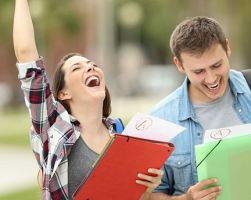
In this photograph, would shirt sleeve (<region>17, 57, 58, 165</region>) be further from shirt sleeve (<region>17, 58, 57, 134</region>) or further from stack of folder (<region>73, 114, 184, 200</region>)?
stack of folder (<region>73, 114, 184, 200</region>)

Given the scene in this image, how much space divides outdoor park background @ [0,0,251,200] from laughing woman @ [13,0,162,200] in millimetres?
5982

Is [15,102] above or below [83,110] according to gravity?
below

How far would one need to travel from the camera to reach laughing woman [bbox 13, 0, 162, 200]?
11.0 feet

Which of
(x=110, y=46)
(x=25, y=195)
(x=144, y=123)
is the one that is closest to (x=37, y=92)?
(x=144, y=123)

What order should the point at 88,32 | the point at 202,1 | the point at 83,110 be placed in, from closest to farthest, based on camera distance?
1. the point at 83,110
2. the point at 202,1
3. the point at 88,32

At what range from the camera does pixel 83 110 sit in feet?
12.0

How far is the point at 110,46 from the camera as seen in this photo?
40.0 metres

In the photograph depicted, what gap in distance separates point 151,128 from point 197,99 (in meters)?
0.68

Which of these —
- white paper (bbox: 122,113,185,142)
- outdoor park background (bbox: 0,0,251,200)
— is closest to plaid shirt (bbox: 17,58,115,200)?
white paper (bbox: 122,113,185,142)

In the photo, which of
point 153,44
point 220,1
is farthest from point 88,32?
point 220,1

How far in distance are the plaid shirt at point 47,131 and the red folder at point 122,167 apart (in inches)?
7.8

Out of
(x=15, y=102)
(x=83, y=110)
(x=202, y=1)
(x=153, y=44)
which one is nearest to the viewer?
(x=83, y=110)

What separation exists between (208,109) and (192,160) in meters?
0.32

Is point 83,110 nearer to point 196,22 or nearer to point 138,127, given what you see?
point 138,127
